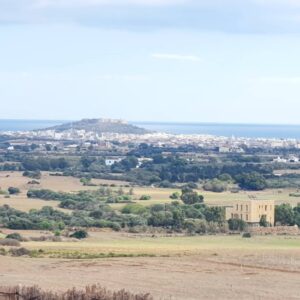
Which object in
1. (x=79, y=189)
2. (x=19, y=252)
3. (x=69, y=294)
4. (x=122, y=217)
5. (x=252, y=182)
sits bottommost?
(x=79, y=189)

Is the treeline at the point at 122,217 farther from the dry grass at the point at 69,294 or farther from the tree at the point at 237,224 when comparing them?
the dry grass at the point at 69,294

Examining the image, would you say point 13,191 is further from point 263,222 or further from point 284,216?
point 263,222

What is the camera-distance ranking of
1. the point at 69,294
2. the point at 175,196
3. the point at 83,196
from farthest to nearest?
the point at 175,196 → the point at 83,196 → the point at 69,294

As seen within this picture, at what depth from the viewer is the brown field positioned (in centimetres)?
3062

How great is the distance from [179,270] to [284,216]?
26.3 meters

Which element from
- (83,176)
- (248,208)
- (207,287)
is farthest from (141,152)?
(207,287)

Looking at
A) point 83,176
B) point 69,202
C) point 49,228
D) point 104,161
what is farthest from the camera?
point 104,161

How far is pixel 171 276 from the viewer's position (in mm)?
33469

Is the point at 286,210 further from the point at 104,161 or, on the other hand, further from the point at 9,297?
the point at 104,161

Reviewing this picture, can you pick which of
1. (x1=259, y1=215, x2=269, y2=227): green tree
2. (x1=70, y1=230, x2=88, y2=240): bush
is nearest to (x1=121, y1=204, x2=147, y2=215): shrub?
(x1=259, y1=215, x2=269, y2=227): green tree

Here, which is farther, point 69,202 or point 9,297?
point 69,202

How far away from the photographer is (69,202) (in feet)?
238

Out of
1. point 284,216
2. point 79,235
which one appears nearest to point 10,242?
point 79,235

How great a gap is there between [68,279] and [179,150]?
14389cm
